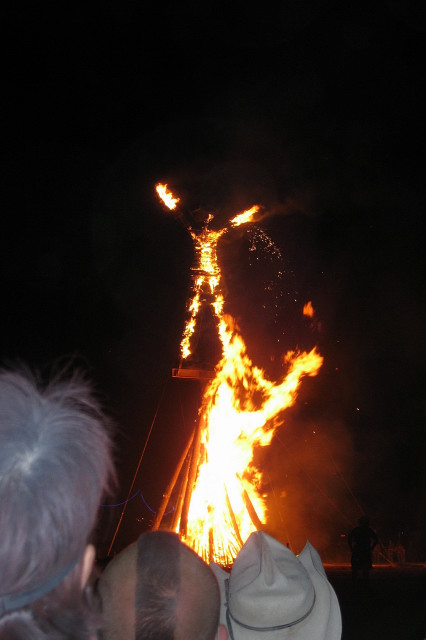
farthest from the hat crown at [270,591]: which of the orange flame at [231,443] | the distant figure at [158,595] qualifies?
the orange flame at [231,443]

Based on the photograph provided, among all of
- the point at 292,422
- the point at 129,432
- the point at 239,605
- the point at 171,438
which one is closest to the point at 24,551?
the point at 239,605

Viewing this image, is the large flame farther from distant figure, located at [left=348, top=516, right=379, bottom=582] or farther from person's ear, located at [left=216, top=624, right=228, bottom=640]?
person's ear, located at [left=216, top=624, right=228, bottom=640]

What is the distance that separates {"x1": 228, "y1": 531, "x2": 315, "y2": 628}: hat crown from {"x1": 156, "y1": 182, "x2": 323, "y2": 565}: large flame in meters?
5.75

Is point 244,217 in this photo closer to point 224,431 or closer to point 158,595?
point 224,431

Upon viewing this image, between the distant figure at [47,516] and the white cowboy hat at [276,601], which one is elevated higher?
the distant figure at [47,516]

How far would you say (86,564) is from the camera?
1070 mm

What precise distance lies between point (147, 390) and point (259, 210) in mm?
6441

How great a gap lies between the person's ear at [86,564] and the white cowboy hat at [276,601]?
0.70m

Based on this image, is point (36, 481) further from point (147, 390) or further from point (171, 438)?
point (147, 390)

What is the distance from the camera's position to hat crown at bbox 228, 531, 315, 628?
157 cm

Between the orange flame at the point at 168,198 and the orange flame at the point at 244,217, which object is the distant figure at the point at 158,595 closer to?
the orange flame at the point at 168,198

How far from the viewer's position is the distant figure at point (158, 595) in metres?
1.15

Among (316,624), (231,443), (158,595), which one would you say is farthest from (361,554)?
(158,595)

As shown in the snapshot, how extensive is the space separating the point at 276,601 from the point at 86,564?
76 cm
